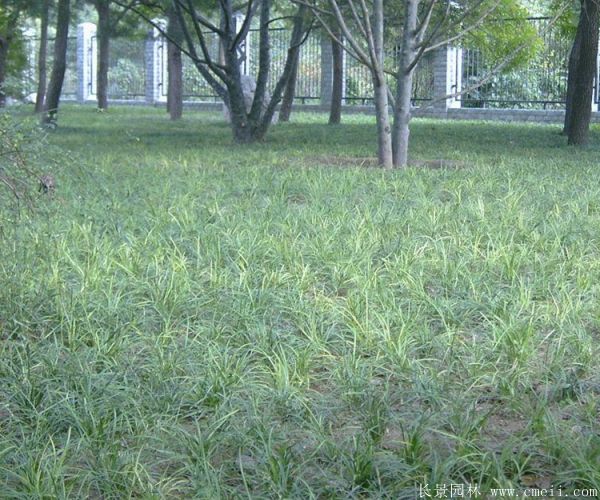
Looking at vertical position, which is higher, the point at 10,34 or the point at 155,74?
the point at 10,34

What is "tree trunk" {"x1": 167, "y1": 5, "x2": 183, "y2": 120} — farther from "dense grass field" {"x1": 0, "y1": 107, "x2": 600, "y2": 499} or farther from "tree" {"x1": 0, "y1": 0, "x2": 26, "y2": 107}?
"dense grass field" {"x1": 0, "y1": 107, "x2": 600, "y2": 499}

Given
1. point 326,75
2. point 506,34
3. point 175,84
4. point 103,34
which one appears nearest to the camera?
point 506,34

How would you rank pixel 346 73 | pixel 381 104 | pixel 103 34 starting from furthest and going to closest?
1. pixel 346 73
2. pixel 103 34
3. pixel 381 104

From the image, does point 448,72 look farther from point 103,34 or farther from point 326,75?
point 103,34

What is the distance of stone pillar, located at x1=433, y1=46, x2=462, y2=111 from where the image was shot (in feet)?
97.1

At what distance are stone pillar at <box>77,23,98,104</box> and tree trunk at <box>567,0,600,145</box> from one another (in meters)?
31.4

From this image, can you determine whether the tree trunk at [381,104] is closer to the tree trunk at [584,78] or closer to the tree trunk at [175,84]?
the tree trunk at [584,78]

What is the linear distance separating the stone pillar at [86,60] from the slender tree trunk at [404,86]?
34.1 meters

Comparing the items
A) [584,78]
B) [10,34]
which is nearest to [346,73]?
[10,34]

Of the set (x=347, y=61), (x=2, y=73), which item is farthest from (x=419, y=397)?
(x=347, y=61)

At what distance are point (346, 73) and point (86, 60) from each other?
15652mm

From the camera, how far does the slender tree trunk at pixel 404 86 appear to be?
11.6 meters

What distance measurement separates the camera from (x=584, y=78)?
1570 centimetres

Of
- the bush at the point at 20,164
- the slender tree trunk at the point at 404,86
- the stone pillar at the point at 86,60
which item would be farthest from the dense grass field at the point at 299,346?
the stone pillar at the point at 86,60
